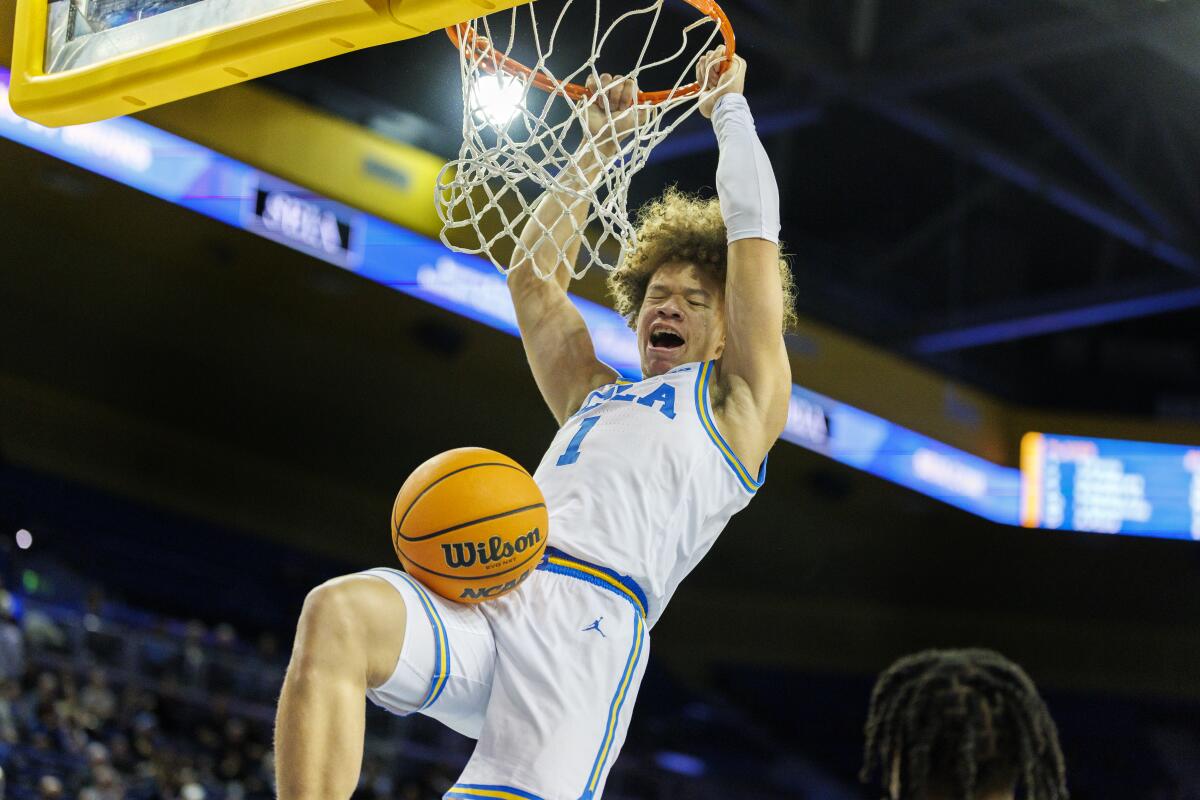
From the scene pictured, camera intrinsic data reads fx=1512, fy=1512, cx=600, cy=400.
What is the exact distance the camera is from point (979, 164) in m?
12.1

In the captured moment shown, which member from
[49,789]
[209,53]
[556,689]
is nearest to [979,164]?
[49,789]

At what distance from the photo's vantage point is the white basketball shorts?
10.1 feet

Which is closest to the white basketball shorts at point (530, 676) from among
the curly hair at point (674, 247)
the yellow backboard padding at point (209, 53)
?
the curly hair at point (674, 247)

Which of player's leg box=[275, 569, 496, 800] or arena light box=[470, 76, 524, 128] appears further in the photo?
arena light box=[470, 76, 524, 128]

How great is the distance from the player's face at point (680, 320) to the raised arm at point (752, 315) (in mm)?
175

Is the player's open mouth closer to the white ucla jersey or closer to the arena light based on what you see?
the white ucla jersey

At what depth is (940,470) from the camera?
1305 centimetres

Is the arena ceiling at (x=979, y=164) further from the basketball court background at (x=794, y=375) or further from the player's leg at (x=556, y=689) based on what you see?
the player's leg at (x=556, y=689)

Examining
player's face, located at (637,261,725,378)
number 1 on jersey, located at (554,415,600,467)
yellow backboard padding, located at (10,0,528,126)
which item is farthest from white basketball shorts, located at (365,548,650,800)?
yellow backboard padding, located at (10,0,528,126)

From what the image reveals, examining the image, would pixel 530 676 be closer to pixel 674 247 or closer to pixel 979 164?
pixel 674 247

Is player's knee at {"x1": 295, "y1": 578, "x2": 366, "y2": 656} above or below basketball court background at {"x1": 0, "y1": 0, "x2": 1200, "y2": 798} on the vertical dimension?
below

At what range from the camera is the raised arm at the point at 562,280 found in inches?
156

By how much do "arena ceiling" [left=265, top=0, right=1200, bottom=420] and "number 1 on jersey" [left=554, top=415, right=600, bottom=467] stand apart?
594 centimetres

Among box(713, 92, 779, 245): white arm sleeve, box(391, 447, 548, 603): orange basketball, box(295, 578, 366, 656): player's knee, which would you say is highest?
box(713, 92, 779, 245): white arm sleeve
